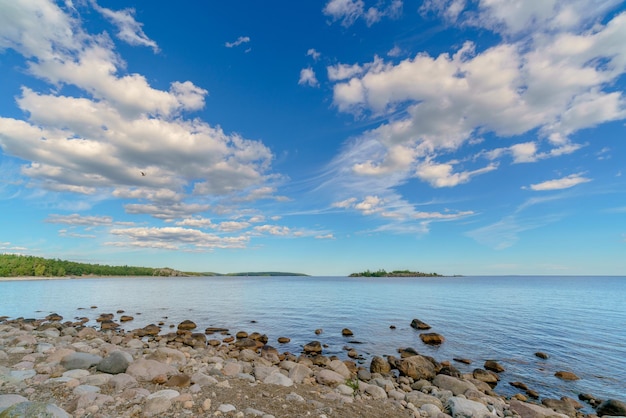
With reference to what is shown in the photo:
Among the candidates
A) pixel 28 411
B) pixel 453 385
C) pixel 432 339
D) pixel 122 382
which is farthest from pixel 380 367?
pixel 28 411

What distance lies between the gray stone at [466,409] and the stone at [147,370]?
31.1 feet

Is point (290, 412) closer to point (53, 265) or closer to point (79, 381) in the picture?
point (79, 381)

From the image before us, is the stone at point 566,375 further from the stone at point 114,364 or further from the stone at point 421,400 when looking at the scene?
the stone at point 114,364

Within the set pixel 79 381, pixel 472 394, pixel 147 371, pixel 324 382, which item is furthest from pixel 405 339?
pixel 79 381

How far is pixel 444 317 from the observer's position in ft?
111

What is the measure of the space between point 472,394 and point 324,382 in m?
5.98

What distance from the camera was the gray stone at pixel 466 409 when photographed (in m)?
9.35

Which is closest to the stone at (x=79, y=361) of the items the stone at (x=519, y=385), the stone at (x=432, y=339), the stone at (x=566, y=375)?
the stone at (x=519, y=385)

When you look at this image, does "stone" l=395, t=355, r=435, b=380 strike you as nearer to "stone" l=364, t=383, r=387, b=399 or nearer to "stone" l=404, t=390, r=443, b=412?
"stone" l=404, t=390, r=443, b=412

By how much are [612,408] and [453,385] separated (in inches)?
224

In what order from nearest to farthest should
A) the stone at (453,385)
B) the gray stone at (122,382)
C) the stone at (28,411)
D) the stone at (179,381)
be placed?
the stone at (28,411) → the gray stone at (122,382) → the stone at (179,381) → the stone at (453,385)

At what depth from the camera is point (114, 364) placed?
10.4 m

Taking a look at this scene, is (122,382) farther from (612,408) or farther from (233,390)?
(612,408)

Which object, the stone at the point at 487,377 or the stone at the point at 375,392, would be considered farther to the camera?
the stone at the point at 487,377
